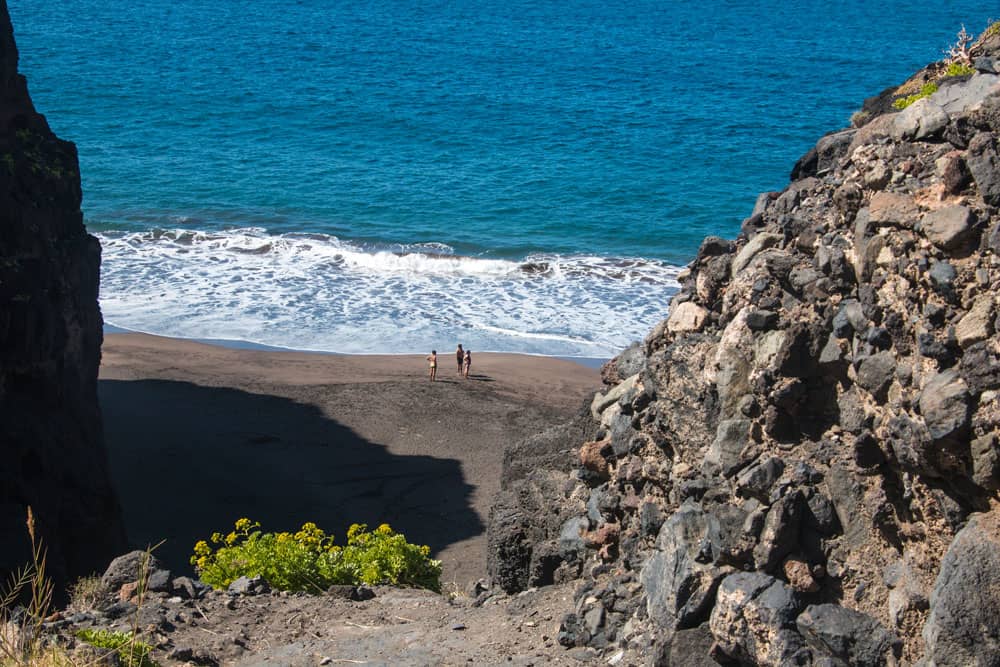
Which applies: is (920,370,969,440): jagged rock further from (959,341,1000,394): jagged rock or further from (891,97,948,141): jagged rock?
(891,97,948,141): jagged rock

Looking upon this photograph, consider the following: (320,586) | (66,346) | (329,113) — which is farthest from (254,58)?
(320,586)

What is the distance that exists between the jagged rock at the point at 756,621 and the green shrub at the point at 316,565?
15.4ft

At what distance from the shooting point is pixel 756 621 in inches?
237

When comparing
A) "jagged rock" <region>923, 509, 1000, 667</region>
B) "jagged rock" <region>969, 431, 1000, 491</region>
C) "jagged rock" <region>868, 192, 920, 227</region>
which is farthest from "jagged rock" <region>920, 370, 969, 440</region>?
"jagged rock" <region>868, 192, 920, 227</region>

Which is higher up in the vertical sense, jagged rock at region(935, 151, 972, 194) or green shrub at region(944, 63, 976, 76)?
green shrub at region(944, 63, 976, 76)

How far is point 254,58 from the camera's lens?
65.3 m

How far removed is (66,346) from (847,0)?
86290 mm

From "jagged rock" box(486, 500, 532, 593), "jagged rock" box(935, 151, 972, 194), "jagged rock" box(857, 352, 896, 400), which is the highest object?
"jagged rock" box(935, 151, 972, 194)

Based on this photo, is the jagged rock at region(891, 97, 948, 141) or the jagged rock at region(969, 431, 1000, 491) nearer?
the jagged rock at region(969, 431, 1000, 491)

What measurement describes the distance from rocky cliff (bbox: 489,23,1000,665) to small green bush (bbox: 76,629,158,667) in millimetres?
2683

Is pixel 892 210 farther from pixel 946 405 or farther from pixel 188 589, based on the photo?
pixel 188 589

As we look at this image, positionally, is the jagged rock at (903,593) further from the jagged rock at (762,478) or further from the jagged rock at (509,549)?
the jagged rock at (509,549)

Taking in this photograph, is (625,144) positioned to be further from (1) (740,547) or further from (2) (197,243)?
(1) (740,547)

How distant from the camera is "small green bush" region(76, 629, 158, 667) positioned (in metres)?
6.89
